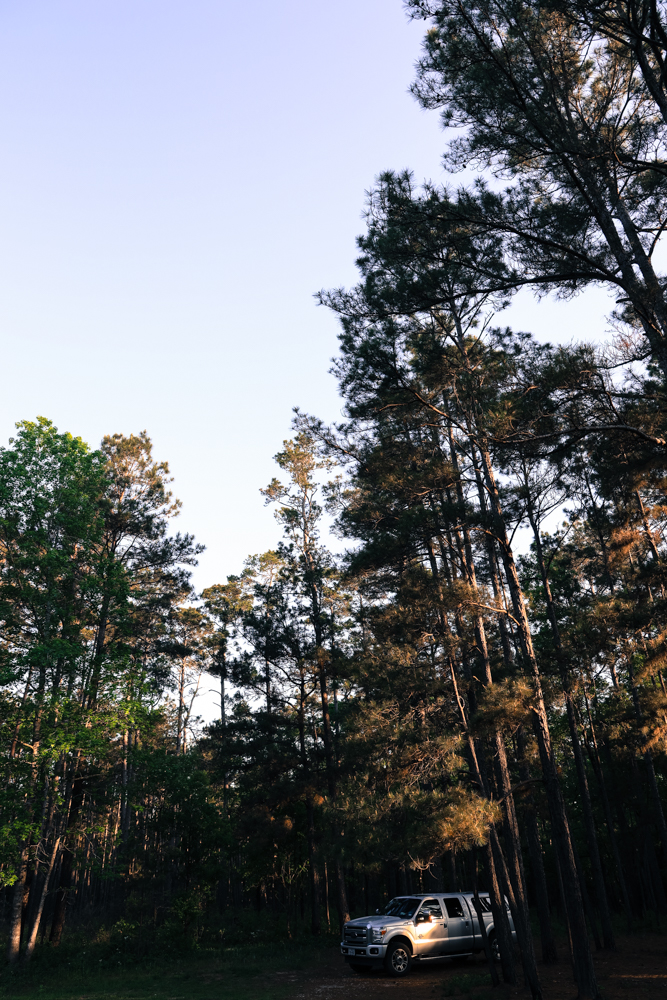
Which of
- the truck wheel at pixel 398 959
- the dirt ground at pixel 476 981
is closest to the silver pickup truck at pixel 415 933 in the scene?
the truck wheel at pixel 398 959

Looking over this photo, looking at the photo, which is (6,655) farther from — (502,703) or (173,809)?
(502,703)

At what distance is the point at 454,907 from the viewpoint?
1568cm

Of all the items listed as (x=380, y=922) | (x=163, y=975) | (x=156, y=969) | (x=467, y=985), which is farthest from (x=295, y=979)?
(x=467, y=985)

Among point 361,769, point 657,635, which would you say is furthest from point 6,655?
point 657,635

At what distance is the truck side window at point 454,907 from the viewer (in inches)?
615

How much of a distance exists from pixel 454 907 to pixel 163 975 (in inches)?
293

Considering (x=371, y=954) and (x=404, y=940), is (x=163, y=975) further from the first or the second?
(x=404, y=940)

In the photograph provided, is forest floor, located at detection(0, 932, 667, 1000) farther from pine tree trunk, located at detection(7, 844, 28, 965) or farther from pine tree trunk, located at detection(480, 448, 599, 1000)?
pine tree trunk, located at detection(480, 448, 599, 1000)

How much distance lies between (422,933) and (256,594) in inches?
438

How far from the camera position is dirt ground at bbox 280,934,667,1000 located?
1087cm

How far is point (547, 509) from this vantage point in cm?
1330

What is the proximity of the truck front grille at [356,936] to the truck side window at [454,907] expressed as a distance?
7.66 ft

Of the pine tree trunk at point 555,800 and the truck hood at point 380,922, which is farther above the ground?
the pine tree trunk at point 555,800

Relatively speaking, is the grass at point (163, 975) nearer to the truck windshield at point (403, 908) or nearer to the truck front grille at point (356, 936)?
the truck front grille at point (356, 936)
